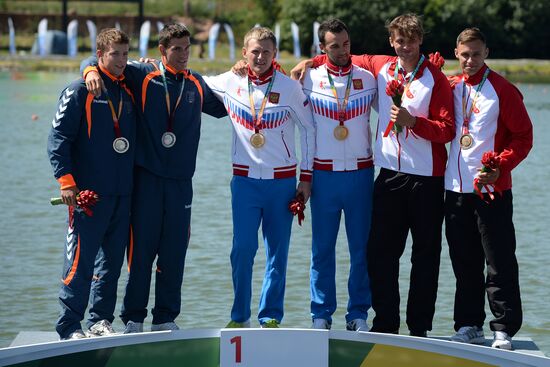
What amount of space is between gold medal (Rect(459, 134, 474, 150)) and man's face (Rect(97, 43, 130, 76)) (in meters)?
1.97

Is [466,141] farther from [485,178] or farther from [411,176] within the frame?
[411,176]

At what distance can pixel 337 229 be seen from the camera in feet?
23.2

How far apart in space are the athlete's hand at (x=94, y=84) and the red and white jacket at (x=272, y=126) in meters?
0.80

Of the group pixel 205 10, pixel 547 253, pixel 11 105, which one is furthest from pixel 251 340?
pixel 205 10

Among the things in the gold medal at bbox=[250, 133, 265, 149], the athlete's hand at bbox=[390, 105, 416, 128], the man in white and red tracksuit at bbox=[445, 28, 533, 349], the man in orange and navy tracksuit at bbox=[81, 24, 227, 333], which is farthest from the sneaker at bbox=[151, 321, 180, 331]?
the athlete's hand at bbox=[390, 105, 416, 128]

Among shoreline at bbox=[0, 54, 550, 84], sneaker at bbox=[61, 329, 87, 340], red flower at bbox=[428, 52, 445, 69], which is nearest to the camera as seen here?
sneaker at bbox=[61, 329, 87, 340]

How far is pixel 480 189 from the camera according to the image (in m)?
6.63

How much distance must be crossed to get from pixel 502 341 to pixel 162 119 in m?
2.33

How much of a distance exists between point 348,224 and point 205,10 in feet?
188

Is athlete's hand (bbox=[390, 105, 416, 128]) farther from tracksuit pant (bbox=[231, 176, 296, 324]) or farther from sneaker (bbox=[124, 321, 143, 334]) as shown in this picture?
sneaker (bbox=[124, 321, 143, 334])

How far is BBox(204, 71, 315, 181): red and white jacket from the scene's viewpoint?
22.6ft

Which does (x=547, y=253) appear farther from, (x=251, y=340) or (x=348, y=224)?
(x=251, y=340)

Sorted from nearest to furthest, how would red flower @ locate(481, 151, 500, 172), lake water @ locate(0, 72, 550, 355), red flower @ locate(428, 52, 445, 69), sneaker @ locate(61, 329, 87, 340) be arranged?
red flower @ locate(481, 151, 500, 172) → sneaker @ locate(61, 329, 87, 340) → red flower @ locate(428, 52, 445, 69) → lake water @ locate(0, 72, 550, 355)

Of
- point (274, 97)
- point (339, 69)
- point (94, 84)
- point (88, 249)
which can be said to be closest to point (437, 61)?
point (339, 69)
